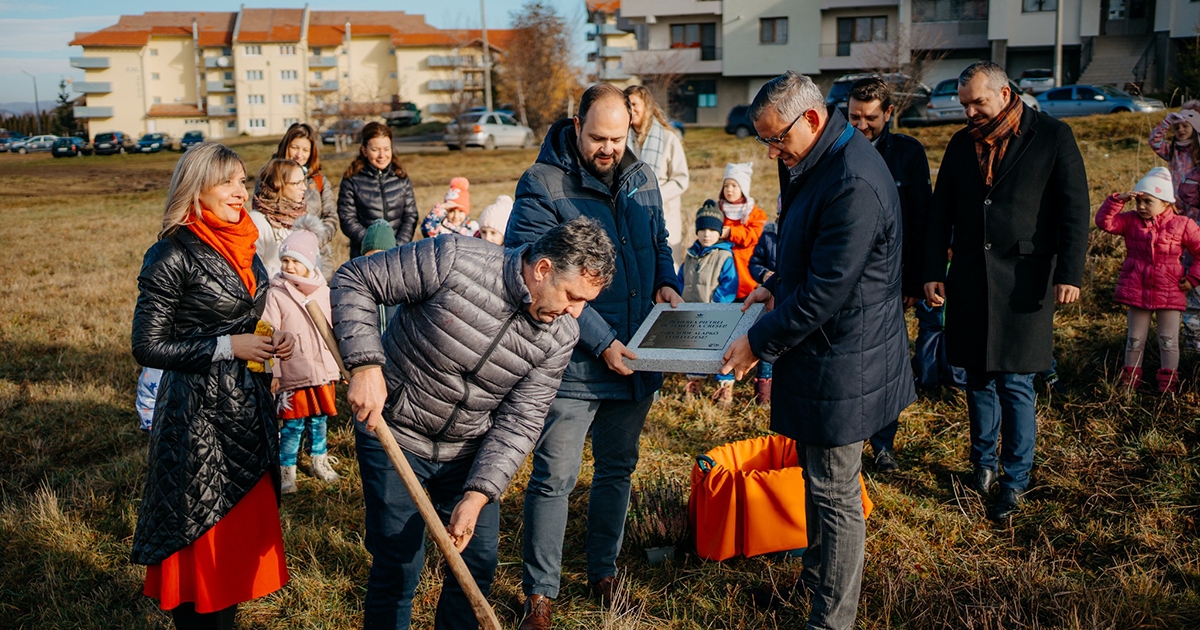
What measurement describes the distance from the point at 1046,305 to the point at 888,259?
5.69 ft

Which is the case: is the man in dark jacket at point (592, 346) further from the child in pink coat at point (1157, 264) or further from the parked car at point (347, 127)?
the parked car at point (347, 127)

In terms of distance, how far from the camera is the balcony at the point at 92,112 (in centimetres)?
7306

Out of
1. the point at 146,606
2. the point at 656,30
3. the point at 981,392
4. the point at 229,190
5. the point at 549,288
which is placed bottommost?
the point at 146,606

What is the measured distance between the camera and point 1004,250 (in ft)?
14.3

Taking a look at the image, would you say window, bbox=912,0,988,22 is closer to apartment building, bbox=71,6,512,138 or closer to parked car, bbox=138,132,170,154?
parked car, bbox=138,132,170,154

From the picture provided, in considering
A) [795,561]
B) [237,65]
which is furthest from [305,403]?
[237,65]

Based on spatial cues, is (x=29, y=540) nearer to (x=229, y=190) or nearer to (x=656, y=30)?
(x=229, y=190)

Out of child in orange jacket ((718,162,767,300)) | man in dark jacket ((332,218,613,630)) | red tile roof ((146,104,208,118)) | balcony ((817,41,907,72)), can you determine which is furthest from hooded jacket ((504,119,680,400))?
red tile roof ((146,104,208,118))

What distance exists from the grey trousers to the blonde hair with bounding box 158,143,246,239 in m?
2.36

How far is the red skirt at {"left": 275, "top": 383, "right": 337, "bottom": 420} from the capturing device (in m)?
4.95

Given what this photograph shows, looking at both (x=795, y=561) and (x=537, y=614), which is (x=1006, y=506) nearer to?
(x=795, y=561)

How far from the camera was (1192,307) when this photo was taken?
5.71 m

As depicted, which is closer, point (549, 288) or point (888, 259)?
point (549, 288)

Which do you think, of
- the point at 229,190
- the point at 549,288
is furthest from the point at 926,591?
the point at 229,190
